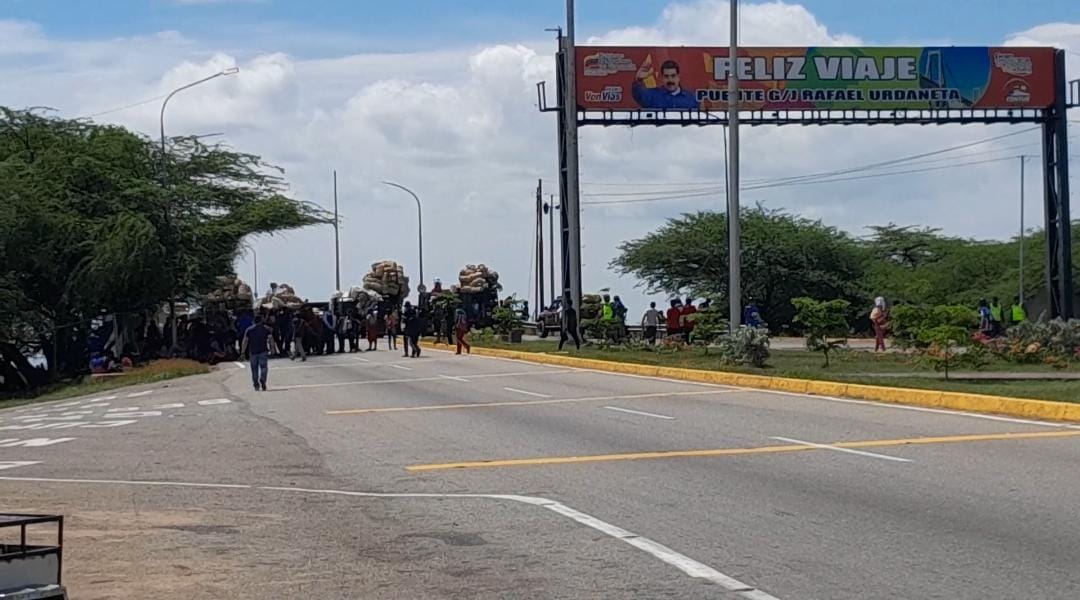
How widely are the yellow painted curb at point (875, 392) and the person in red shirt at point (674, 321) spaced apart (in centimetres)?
832

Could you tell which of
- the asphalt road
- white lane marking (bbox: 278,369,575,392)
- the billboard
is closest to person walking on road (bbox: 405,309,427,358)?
white lane marking (bbox: 278,369,575,392)

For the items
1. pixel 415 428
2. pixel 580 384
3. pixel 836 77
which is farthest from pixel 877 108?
pixel 415 428

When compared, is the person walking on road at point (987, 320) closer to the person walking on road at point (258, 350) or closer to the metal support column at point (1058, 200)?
the metal support column at point (1058, 200)

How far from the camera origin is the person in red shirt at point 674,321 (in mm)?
41500

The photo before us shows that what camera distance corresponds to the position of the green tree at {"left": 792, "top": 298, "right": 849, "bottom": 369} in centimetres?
2944

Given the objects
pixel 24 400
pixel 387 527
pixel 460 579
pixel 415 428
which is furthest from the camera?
pixel 24 400

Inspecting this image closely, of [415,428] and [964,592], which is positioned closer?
[964,592]

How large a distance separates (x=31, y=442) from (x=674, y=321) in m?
25.2

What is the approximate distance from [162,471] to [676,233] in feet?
197

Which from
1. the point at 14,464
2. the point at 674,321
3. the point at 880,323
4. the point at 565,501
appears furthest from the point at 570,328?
the point at 565,501

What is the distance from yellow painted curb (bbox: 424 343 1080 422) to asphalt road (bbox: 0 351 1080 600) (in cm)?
72

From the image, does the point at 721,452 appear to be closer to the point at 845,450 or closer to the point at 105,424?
the point at 845,450

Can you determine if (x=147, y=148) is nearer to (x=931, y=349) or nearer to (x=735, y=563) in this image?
(x=931, y=349)

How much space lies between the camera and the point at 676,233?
73.6 meters
